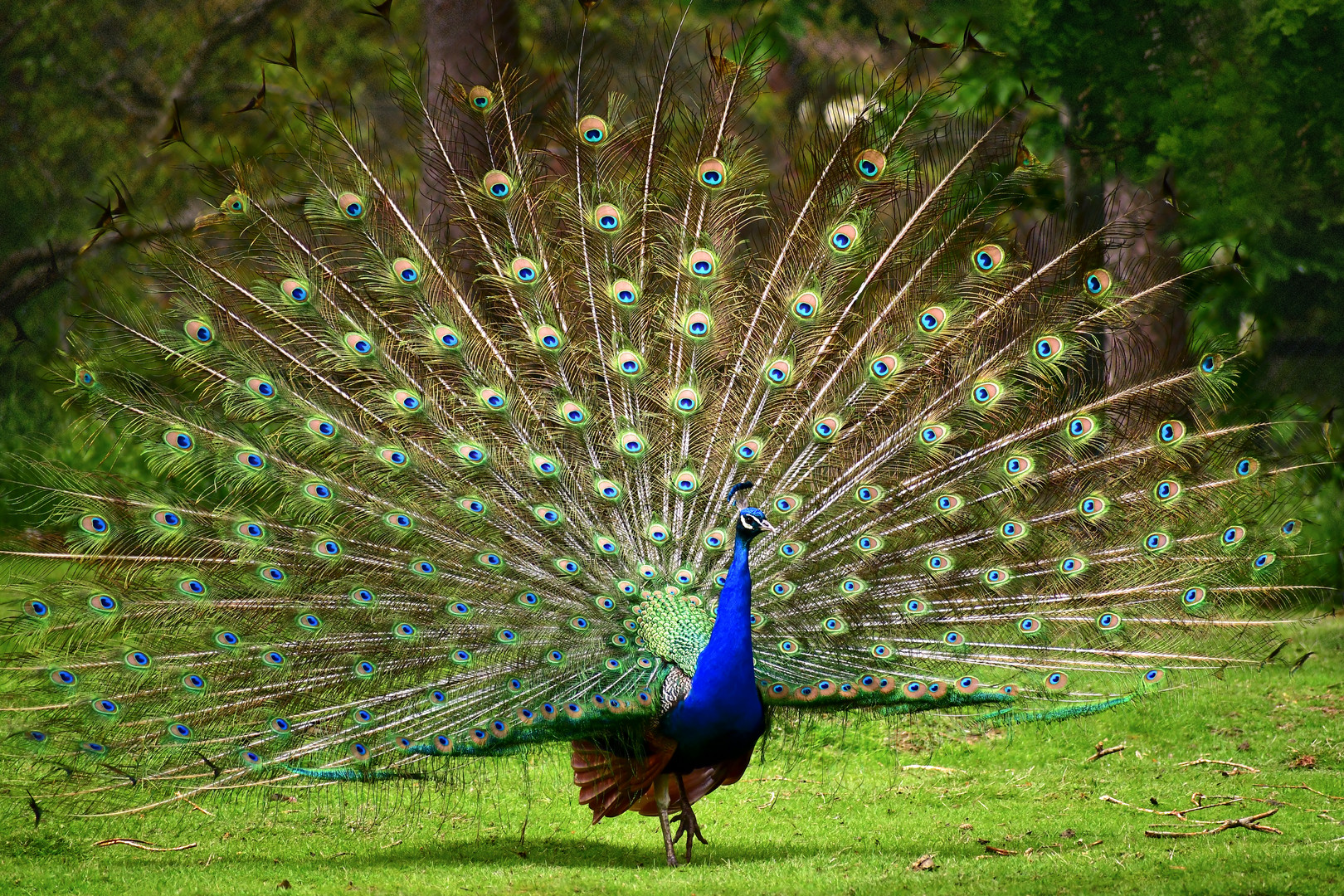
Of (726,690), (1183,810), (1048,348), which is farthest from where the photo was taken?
(1183,810)

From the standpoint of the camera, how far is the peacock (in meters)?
5.61

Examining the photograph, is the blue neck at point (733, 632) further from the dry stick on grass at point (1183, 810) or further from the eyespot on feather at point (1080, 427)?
the dry stick on grass at point (1183, 810)

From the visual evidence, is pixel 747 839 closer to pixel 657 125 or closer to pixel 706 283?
pixel 706 283

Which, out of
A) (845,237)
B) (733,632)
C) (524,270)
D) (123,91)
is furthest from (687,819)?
(123,91)

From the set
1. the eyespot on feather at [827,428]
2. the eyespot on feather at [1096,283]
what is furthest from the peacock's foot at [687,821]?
the eyespot on feather at [1096,283]

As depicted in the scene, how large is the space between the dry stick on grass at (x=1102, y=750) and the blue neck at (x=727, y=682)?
10.4 feet

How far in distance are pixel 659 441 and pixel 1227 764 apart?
13.2 feet

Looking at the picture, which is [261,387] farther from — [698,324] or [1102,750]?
[1102,750]

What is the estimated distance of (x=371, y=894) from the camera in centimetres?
525

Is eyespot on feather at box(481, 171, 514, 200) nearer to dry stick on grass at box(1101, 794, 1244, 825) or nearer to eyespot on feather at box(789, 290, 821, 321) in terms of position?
eyespot on feather at box(789, 290, 821, 321)

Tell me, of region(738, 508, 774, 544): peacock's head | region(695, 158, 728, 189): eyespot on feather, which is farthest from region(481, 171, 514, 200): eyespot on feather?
region(738, 508, 774, 544): peacock's head

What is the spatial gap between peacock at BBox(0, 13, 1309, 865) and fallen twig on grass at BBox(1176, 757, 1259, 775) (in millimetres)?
1957

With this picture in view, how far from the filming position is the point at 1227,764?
24.5 ft

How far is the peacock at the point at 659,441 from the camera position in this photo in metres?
5.61
